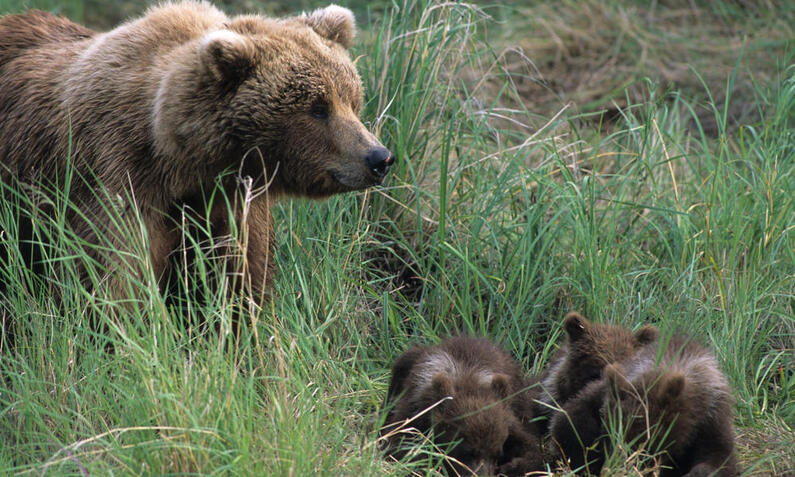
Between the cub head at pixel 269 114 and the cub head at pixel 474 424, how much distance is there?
1019mm

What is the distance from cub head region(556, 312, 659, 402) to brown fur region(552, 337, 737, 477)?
14 cm

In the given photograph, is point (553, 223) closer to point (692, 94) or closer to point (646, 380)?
point (646, 380)

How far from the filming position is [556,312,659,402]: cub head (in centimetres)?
429

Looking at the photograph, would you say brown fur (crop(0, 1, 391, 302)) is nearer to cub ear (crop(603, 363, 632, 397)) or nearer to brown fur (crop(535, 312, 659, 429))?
brown fur (crop(535, 312, 659, 429))

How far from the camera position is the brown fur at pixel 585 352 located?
4.29 m

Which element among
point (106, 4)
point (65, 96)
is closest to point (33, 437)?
point (65, 96)

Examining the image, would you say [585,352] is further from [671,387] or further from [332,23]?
[332,23]

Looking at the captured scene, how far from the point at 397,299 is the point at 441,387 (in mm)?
1605

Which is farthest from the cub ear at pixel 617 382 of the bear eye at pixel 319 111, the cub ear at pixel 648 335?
the bear eye at pixel 319 111

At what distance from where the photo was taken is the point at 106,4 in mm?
10672

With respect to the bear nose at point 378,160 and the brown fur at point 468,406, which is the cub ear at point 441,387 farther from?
the bear nose at point 378,160

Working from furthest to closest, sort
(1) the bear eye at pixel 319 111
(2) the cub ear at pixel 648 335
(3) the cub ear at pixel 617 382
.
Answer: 1. (1) the bear eye at pixel 319 111
2. (2) the cub ear at pixel 648 335
3. (3) the cub ear at pixel 617 382

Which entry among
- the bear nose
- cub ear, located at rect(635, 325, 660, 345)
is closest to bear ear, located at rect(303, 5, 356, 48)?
the bear nose

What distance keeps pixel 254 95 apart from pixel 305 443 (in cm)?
166
